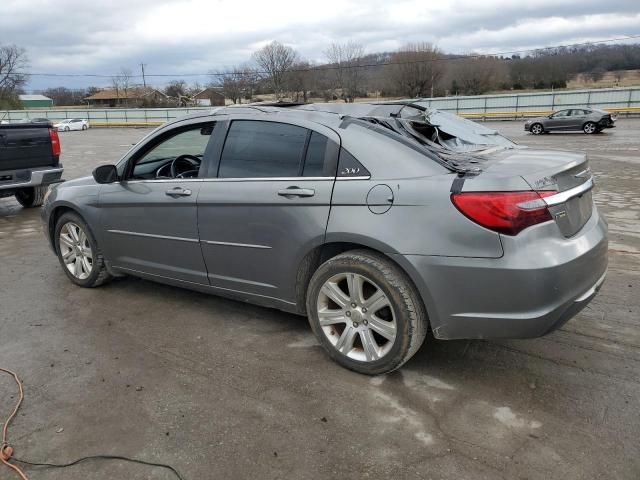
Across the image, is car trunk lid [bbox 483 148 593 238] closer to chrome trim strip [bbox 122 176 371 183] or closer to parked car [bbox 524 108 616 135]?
chrome trim strip [bbox 122 176 371 183]

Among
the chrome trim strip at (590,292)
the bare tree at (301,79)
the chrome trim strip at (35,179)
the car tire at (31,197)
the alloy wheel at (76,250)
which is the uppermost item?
the bare tree at (301,79)

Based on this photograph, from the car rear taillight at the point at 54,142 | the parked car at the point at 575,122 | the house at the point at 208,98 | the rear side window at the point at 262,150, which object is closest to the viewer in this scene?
the rear side window at the point at 262,150

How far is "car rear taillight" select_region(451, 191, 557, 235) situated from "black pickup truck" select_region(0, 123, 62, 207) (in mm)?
7834

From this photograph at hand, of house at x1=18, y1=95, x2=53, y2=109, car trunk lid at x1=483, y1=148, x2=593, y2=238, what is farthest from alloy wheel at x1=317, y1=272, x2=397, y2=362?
house at x1=18, y1=95, x2=53, y2=109

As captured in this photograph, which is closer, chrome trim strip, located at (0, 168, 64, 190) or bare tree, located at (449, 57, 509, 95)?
chrome trim strip, located at (0, 168, 64, 190)

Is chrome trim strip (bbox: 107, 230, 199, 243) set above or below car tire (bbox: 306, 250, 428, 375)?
above

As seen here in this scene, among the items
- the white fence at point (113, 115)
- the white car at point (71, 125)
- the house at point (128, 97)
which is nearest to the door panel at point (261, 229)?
the white fence at point (113, 115)

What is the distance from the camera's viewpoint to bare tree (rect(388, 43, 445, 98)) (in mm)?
66062

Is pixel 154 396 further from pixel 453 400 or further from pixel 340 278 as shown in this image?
pixel 453 400

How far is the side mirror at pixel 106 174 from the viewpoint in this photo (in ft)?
15.3

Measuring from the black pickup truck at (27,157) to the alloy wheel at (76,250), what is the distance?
3.88 meters

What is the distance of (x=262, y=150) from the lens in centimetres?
377

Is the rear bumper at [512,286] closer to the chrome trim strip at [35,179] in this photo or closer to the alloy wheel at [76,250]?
the alloy wheel at [76,250]

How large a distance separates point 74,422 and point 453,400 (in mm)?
2138
